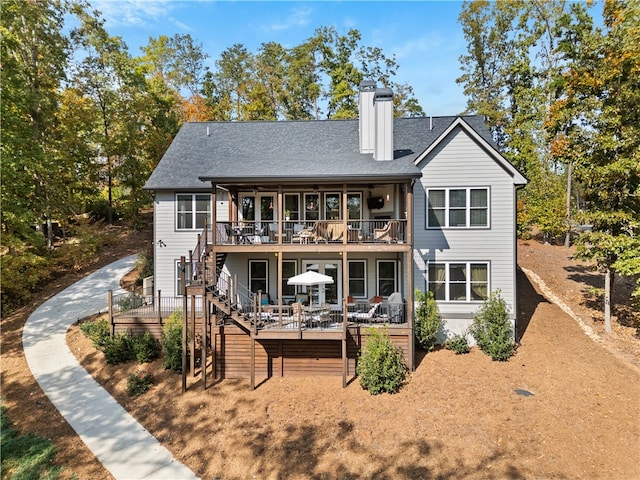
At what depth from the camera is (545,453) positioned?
334 inches

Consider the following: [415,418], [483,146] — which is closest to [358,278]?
[415,418]

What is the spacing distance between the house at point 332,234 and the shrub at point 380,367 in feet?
2.55

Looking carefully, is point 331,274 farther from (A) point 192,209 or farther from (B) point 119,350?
(B) point 119,350

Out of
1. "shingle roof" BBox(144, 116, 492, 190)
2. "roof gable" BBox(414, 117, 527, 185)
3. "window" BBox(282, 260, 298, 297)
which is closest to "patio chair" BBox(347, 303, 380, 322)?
"window" BBox(282, 260, 298, 297)

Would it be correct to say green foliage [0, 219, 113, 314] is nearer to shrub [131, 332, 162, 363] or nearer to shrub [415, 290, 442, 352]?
shrub [131, 332, 162, 363]

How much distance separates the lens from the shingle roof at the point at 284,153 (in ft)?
42.4

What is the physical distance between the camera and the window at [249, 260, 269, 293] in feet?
53.0

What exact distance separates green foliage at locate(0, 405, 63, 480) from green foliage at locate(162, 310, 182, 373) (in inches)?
157

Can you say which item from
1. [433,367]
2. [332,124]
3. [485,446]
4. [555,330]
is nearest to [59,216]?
[332,124]

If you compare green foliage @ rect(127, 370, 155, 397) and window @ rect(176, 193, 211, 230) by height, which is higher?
window @ rect(176, 193, 211, 230)

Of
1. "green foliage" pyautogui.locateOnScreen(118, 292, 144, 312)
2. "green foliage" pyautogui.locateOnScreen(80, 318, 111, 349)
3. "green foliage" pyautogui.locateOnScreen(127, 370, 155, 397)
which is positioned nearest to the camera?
"green foliage" pyautogui.locateOnScreen(127, 370, 155, 397)

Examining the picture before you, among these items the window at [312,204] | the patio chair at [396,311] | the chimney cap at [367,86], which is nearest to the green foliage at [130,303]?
the window at [312,204]

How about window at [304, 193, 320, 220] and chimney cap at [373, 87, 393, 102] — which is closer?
chimney cap at [373, 87, 393, 102]

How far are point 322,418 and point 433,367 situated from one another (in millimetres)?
4765
